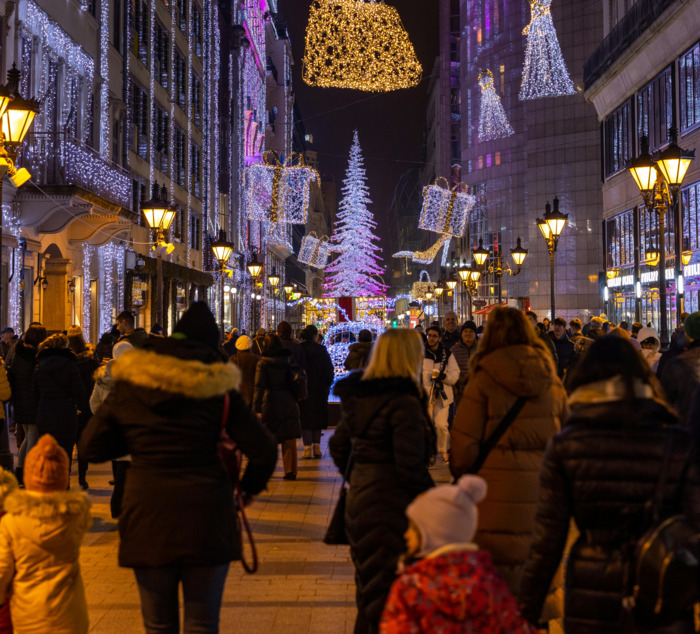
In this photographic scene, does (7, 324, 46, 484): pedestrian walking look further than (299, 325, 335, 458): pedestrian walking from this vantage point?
No

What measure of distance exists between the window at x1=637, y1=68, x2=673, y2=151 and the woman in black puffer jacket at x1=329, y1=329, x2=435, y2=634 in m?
29.1

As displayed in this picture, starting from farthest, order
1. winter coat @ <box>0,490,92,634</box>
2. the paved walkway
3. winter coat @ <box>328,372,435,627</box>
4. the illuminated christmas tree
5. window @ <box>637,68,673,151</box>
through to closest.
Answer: the illuminated christmas tree, window @ <box>637,68,673,151</box>, the paved walkway, winter coat @ <box>328,372,435,627</box>, winter coat @ <box>0,490,92,634</box>

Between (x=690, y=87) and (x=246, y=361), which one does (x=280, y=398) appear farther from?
(x=690, y=87)

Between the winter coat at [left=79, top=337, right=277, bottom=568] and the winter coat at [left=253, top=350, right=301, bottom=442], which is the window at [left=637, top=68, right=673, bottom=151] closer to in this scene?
the winter coat at [left=253, top=350, right=301, bottom=442]

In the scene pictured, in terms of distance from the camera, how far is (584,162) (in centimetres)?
6406

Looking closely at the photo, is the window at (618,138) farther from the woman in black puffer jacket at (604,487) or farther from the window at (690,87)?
the woman in black puffer jacket at (604,487)

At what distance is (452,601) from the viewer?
10.00ft

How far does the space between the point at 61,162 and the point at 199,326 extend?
686 inches

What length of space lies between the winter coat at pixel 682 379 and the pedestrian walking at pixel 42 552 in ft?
14.8

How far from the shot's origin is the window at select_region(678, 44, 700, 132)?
93.9 feet

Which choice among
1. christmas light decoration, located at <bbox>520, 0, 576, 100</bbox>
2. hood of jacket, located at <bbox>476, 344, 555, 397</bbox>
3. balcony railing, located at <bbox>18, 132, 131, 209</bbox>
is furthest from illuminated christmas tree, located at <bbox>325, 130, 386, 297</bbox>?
hood of jacket, located at <bbox>476, 344, 555, 397</bbox>

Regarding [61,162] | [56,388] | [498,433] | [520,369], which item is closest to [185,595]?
[498,433]

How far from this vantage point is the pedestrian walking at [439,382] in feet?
42.3

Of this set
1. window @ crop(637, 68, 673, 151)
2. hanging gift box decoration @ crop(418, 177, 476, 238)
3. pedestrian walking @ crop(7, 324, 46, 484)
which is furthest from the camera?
hanging gift box decoration @ crop(418, 177, 476, 238)
